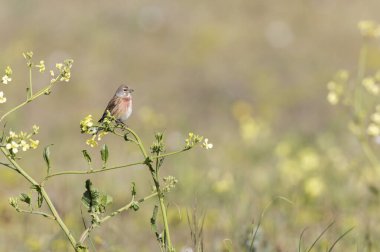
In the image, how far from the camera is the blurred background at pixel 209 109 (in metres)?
Answer: 5.43

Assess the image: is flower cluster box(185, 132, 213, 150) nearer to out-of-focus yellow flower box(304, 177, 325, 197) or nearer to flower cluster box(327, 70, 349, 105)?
flower cluster box(327, 70, 349, 105)

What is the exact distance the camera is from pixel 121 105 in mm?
2953

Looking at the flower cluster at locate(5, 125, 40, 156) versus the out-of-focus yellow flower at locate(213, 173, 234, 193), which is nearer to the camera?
the flower cluster at locate(5, 125, 40, 156)

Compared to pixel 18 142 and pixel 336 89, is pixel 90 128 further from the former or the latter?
pixel 336 89

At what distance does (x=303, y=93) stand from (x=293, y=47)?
2.06 m

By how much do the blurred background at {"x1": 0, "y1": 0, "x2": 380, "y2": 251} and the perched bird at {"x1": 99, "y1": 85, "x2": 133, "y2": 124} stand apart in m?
1.04

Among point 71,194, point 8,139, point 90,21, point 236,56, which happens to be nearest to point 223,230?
point 71,194

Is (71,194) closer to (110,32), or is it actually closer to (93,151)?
(93,151)

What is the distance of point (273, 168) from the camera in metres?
7.40

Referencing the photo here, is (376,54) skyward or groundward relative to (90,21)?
groundward

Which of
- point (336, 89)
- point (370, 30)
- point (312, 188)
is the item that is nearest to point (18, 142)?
point (336, 89)

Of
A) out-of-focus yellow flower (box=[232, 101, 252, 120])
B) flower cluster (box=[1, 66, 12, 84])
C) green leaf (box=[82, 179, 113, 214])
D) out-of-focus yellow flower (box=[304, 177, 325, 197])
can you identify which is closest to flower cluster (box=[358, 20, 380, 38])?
out-of-focus yellow flower (box=[304, 177, 325, 197])

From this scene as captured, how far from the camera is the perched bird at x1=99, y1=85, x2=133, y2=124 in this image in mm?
2918

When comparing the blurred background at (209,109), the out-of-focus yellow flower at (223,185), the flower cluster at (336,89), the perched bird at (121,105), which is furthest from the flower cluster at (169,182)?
the out-of-focus yellow flower at (223,185)
